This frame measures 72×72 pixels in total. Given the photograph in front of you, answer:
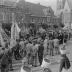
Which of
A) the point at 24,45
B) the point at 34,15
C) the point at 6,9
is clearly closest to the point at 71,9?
the point at 34,15

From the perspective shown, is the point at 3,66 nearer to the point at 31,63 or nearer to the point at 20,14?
the point at 31,63

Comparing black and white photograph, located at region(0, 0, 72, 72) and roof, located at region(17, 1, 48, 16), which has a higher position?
roof, located at region(17, 1, 48, 16)

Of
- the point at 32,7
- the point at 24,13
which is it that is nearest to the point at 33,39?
the point at 24,13

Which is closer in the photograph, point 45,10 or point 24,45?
point 24,45

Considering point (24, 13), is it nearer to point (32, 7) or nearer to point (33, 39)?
point (32, 7)

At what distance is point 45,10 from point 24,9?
1091cm

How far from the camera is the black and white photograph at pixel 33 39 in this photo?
7.42 meters

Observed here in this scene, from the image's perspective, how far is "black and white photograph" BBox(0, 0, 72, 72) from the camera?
7.42 m

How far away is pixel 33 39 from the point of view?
45.3 feet

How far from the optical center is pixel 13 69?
32.4 feet

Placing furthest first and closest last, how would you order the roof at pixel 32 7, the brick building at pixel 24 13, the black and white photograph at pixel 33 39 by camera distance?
the roof at pixel 32 7 < the brick building at pixel 24 13 < the black and white photograph at pixel 33 39

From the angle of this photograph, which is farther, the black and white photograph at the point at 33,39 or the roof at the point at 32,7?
the roof at the point at 32,7

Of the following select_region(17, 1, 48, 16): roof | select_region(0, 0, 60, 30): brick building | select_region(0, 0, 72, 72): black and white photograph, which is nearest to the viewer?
select_region(0, 0, 72, 72): black and white photograph

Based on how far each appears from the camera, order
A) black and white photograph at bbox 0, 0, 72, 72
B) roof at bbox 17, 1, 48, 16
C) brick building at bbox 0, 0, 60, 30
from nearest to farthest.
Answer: black and white photograph at bbox 0, 0, 72, 72, brick building at bbox 0, 0, 60, 30, roof at bbox 17, 1, 48, 16
